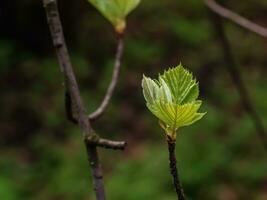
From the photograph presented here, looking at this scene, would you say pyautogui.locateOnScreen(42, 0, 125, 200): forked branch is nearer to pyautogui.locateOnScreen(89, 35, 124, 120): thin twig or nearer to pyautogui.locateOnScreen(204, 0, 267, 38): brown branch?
pyautogui.locateOnScreen(89, 35, 124, 120): thin twig

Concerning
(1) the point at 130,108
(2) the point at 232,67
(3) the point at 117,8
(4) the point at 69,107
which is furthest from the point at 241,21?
(1) the point at 130,108

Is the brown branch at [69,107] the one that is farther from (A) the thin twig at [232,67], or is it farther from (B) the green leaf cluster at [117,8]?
(A) the thin twig at [232,67]

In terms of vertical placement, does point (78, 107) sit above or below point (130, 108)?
above

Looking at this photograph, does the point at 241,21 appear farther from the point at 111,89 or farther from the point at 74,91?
the point at 74,91

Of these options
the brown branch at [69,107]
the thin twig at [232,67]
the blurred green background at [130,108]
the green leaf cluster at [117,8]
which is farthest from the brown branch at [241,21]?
the blurred green background at [130,108]

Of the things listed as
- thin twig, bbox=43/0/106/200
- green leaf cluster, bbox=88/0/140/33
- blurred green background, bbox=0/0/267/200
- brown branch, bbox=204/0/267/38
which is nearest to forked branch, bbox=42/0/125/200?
thin twig, bbox=43/0/106/200

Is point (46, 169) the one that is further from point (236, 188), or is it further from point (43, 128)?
point (236, 188)
